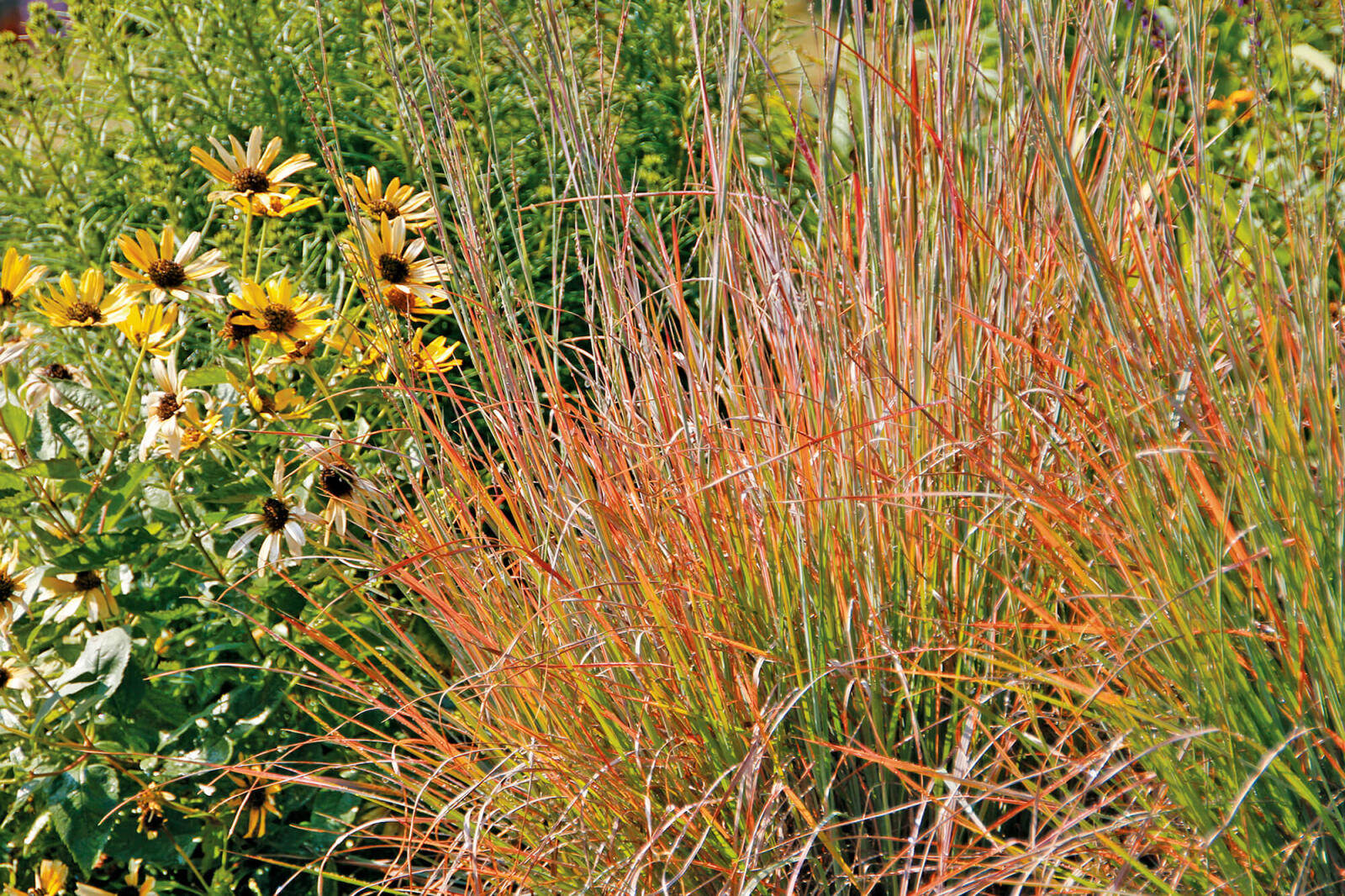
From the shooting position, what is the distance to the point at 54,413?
5.44 ft

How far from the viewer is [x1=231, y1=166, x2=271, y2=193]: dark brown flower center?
5.88 ft

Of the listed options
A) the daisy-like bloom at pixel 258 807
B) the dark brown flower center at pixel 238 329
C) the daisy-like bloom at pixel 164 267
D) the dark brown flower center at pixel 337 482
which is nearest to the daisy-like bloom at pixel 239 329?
the dark brown flower center at pixel 238 329

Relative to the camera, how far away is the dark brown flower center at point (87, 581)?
166cm

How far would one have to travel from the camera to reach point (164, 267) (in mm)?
1737

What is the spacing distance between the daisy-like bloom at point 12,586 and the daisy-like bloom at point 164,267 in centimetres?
45

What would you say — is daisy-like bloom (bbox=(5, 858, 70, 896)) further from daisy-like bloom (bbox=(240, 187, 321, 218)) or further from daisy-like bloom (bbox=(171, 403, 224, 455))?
daisy-like bloom (bbox=(240, 187, 321, 218))

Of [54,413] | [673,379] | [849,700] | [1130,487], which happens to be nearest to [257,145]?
[54,413]

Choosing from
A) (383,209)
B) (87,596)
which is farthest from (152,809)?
(383,209)

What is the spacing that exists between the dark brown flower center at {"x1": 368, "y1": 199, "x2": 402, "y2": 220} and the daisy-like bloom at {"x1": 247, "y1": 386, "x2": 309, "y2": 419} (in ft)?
1.04

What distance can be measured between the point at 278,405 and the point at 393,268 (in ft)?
0.92

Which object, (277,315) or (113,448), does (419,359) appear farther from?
(113,448)

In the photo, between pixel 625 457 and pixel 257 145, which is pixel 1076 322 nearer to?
pixel 625 457

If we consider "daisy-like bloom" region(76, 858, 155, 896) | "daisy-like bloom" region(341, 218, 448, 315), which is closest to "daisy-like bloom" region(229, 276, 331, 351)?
"daisy-like bloom" region(341, 218, 448, 315)

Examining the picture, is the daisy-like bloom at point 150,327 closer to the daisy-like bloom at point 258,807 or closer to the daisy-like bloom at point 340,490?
the daisy-like bloom at point 340,490
